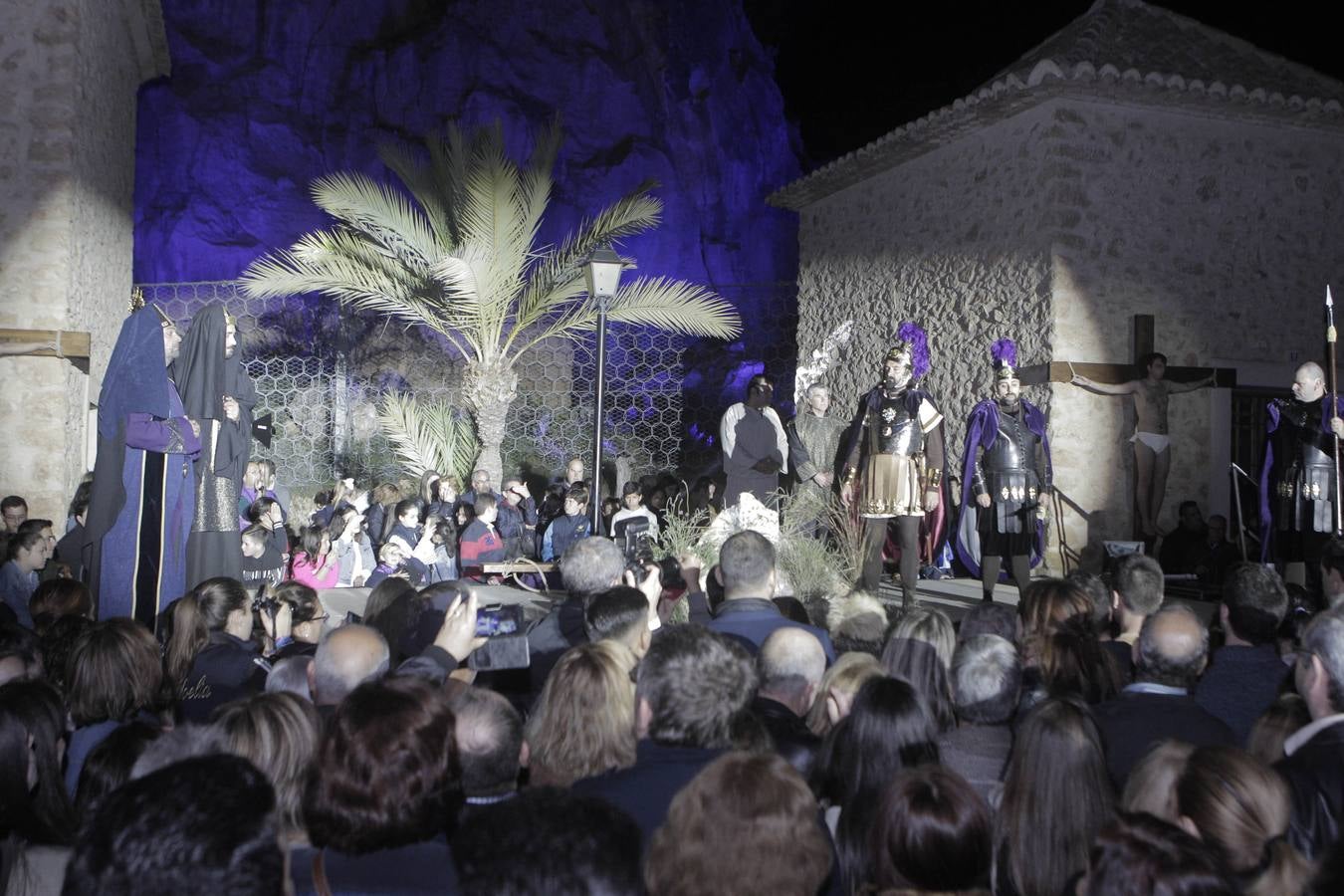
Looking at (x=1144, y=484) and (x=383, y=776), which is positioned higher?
(x=1144, y=484)

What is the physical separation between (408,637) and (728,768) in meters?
2.33

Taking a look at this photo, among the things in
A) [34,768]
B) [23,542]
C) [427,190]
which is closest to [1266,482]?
[34,768]

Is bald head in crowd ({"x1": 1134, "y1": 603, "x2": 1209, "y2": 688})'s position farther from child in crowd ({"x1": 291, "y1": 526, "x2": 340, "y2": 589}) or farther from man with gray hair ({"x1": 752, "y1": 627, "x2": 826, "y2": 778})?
child in crowd ({"x1": 291, "y1": 526, "x2": 340, "y2": 589})

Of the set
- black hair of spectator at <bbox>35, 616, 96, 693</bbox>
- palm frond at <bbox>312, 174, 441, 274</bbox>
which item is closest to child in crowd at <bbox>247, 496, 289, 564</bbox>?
black hair of spectator at <bbox>35, 616, 96, 693</bbox>

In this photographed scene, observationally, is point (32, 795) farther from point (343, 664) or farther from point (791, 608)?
point (791, 608)

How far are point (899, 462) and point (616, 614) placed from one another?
4.13m

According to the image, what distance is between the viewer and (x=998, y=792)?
2.59 metres

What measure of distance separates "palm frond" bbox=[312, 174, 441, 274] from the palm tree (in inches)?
0.6

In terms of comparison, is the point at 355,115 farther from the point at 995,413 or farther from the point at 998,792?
the point at 998,792

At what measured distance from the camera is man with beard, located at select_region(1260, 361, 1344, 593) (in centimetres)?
660

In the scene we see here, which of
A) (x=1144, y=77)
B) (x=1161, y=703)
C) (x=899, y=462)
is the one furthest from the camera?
(x=1144, y=77)

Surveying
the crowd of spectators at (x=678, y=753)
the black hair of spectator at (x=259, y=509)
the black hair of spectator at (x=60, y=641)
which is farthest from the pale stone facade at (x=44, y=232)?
the black hair of spectator at (x=60, y=641)

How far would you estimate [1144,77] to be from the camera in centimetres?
930

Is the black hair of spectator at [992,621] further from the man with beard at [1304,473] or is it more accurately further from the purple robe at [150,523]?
the purple robe at [150,523]
